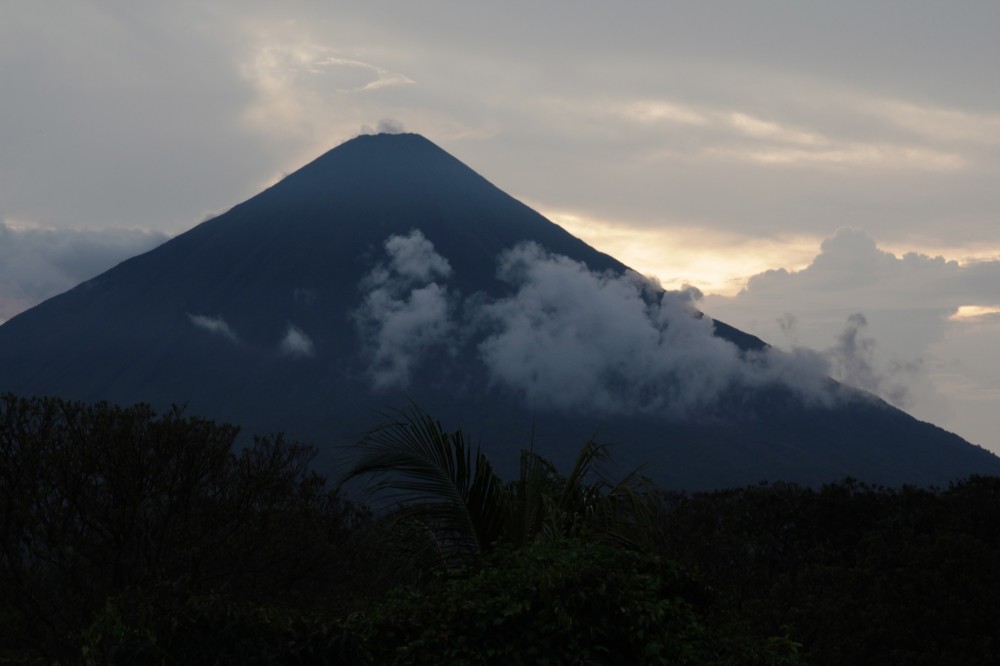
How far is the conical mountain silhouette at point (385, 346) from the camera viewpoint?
14188 centimetres

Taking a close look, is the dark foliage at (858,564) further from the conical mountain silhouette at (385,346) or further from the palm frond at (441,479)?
the conical mountain silhouette at (385,346)

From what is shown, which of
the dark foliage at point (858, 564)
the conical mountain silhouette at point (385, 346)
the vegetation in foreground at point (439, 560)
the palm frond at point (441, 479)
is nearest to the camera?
the vegetation in foreground at point (439, 560)

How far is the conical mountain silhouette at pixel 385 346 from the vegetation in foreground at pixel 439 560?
101m

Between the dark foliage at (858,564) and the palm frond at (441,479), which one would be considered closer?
the palm frond at (441,479)

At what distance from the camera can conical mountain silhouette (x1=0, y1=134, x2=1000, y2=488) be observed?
141875 millimetres

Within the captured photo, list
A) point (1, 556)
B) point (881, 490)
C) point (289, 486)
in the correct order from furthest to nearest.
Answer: point (881, 490) < point (289, 486) < point (1, 556)

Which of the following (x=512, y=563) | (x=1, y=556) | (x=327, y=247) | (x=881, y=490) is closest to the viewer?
(x=512, y=563)

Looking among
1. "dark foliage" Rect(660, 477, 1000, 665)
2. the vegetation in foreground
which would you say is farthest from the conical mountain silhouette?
the vegetation in foreground

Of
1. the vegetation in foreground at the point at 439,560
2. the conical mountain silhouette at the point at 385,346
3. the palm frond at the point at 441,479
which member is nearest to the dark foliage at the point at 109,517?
the vegetation in foreground at the point at 439,560

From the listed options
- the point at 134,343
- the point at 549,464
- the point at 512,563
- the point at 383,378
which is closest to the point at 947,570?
the point at 549,464

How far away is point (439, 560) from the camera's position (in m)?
7.55

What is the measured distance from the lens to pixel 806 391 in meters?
199

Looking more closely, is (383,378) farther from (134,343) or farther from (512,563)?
(512,563)

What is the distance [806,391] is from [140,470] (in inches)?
7563
